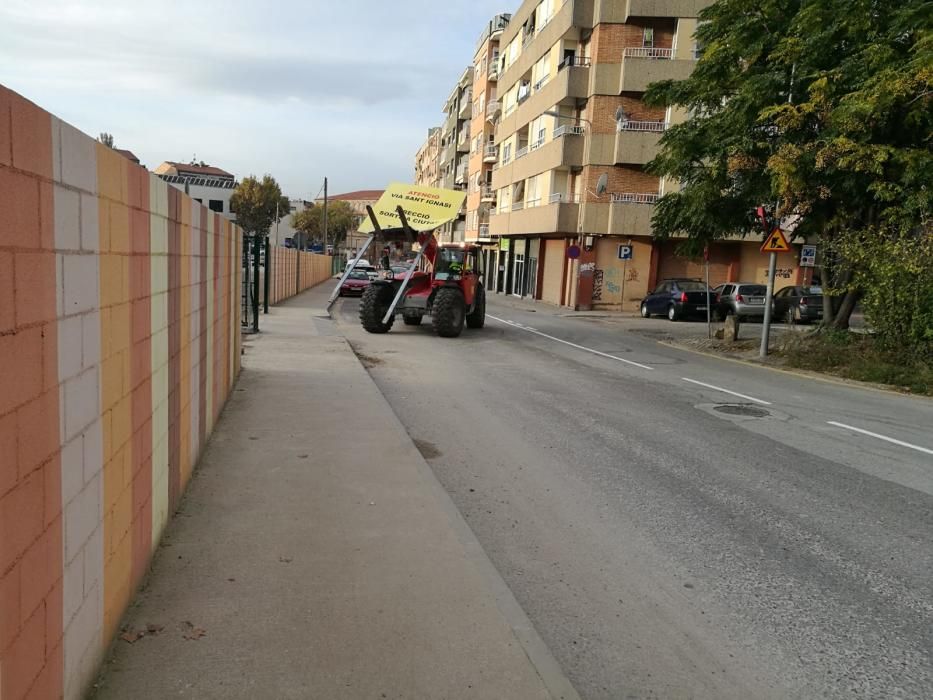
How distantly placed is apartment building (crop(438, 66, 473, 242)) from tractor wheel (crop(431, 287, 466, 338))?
41157mm

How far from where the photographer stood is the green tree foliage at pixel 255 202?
3046 inches

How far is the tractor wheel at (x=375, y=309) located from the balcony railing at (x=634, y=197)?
1698 centimetres

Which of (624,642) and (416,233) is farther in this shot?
(416,233)

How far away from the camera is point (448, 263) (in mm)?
18797

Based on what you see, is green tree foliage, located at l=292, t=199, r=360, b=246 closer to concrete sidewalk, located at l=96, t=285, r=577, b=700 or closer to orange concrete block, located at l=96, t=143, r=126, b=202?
concrete sidewalk, located at l=96, t=285, r=577, b=700

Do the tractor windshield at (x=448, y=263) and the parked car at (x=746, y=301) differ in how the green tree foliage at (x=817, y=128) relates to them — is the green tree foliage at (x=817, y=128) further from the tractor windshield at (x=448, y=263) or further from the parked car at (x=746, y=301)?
the parked car at (x=746, y=301)

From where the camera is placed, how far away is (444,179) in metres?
78.8

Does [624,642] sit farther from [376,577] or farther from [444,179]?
[444,179]

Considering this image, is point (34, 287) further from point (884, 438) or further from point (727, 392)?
point (727, 392)

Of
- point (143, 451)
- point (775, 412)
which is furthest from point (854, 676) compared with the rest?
point (775, 412)

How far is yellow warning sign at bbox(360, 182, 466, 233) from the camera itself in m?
17.0

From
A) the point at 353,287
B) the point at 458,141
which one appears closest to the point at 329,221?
the point at 458,141

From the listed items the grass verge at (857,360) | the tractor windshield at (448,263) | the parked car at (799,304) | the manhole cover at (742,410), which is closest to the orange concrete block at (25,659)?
the manhole cover at (742,410)

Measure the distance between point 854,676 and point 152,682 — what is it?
2999 millimetres
